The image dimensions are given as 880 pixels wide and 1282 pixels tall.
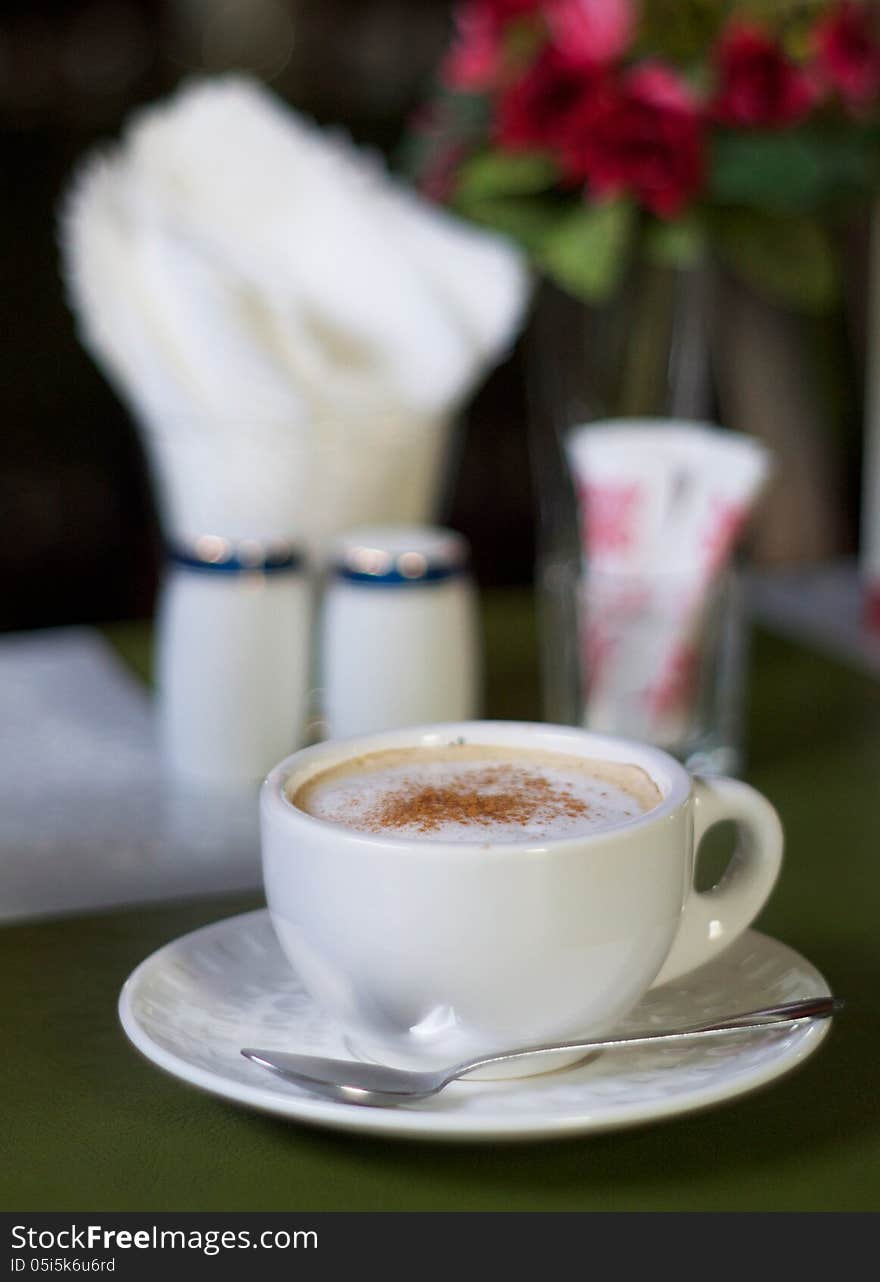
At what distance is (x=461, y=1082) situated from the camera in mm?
624

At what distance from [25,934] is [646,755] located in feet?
1.10

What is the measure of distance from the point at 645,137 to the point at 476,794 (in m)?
0.71

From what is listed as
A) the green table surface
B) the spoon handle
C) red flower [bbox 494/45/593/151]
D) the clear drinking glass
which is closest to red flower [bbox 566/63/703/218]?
red flower [bbox 494/45/593/151]

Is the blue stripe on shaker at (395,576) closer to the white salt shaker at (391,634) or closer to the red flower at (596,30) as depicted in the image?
the white salt shaker at (391,634)

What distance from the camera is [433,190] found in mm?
1432

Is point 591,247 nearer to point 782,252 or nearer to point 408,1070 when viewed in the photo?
point 782,252

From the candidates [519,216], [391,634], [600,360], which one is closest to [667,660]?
[391,634]

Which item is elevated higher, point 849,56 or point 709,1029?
point 849,56

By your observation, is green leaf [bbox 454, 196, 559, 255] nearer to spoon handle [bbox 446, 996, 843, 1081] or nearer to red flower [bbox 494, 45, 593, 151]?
red flower [bbox 494, 45, 593, 151]

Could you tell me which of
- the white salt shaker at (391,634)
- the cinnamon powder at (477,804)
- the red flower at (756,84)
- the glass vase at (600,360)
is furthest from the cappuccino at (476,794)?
the red flower at (756,84)

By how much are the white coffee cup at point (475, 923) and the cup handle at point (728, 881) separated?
0.04 feet

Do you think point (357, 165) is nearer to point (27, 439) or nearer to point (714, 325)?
point (714, 325)

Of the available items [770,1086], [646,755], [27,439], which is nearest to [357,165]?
[646,755]

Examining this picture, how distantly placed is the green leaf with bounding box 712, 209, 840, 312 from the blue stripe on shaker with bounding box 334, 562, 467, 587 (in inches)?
16.1
